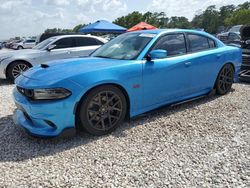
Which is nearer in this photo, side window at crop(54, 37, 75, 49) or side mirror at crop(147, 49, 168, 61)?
side mirror at crop(147, 49, 168, 61)

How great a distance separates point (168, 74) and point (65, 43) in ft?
16.3

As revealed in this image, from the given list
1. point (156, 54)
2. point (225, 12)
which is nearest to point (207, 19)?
point (225, 12)

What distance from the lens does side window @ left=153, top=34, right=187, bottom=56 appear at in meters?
4.06

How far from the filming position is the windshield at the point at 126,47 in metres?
3.91

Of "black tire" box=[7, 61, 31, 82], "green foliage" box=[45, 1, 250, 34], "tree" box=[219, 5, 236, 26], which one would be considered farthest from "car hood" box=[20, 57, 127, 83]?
"tree" box=[219, 5, 236, 26]

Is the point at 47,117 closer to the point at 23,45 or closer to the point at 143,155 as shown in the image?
the point at 143,155

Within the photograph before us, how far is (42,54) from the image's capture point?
7.50m

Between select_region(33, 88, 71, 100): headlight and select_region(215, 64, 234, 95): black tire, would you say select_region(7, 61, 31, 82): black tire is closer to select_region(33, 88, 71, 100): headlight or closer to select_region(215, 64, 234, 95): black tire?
select_region(33, 88, 71, 100): headlight

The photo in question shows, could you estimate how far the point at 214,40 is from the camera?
16.4 feet

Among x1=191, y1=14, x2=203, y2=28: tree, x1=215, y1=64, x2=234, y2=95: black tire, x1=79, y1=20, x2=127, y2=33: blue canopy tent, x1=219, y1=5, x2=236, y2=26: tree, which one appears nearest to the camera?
x1=215, y1=64, x2=234, y2=95: black tire

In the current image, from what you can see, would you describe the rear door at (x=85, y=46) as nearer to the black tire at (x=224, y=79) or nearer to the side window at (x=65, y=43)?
the side window at (x=65, y=43)

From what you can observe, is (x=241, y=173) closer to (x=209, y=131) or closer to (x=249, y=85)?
(x=209, y=131)

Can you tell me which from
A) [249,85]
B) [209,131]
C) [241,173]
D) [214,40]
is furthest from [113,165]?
[249,85]

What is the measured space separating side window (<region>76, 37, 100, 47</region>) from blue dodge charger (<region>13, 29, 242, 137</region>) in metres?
3.80
